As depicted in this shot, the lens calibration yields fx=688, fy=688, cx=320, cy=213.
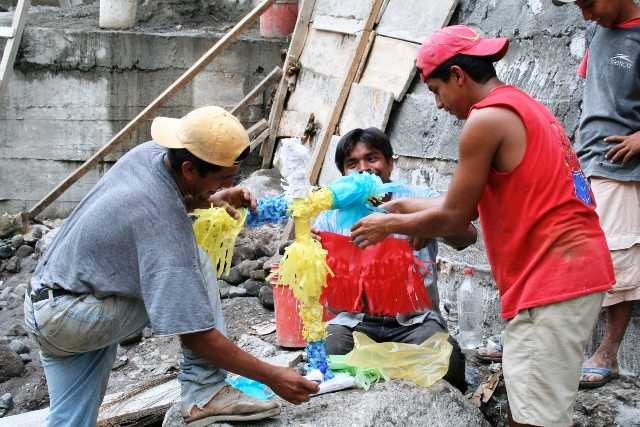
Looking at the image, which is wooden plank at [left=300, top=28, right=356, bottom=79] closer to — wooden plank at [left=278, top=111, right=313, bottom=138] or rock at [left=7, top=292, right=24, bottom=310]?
wooden plank at [left=278, top=111, right=313, bottom=138]

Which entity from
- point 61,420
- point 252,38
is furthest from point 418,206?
point 252,38

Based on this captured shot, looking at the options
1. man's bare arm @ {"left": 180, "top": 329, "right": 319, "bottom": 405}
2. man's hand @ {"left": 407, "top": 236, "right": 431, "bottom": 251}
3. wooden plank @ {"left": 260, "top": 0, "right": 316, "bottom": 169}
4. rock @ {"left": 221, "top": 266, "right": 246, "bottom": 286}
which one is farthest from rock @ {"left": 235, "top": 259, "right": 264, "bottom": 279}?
man's bare arm @ {"left": 180, "top": 329, "right": 319, "bottom": 405}

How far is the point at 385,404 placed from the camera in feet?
9.77

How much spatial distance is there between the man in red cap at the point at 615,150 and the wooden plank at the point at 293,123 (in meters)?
4.14

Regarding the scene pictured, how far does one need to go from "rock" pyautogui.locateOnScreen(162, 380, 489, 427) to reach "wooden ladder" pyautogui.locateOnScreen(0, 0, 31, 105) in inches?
244

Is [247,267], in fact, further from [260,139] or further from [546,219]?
[546,219]

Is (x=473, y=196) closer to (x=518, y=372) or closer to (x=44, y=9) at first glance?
(x=518, y=372)

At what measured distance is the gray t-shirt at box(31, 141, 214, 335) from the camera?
2453 millimetres

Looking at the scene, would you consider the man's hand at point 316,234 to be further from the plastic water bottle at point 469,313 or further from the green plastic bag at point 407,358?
the plastic water bottle at point 469,313

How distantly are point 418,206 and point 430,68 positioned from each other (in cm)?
74

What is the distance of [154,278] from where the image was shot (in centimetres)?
245

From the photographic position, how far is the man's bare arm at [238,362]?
2516 millimetres

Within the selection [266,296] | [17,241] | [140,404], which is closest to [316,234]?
[140,404]

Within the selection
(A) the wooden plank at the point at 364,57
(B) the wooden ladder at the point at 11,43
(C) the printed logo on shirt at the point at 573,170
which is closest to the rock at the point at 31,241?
(B) the wooden ladder at the point at 11,43
